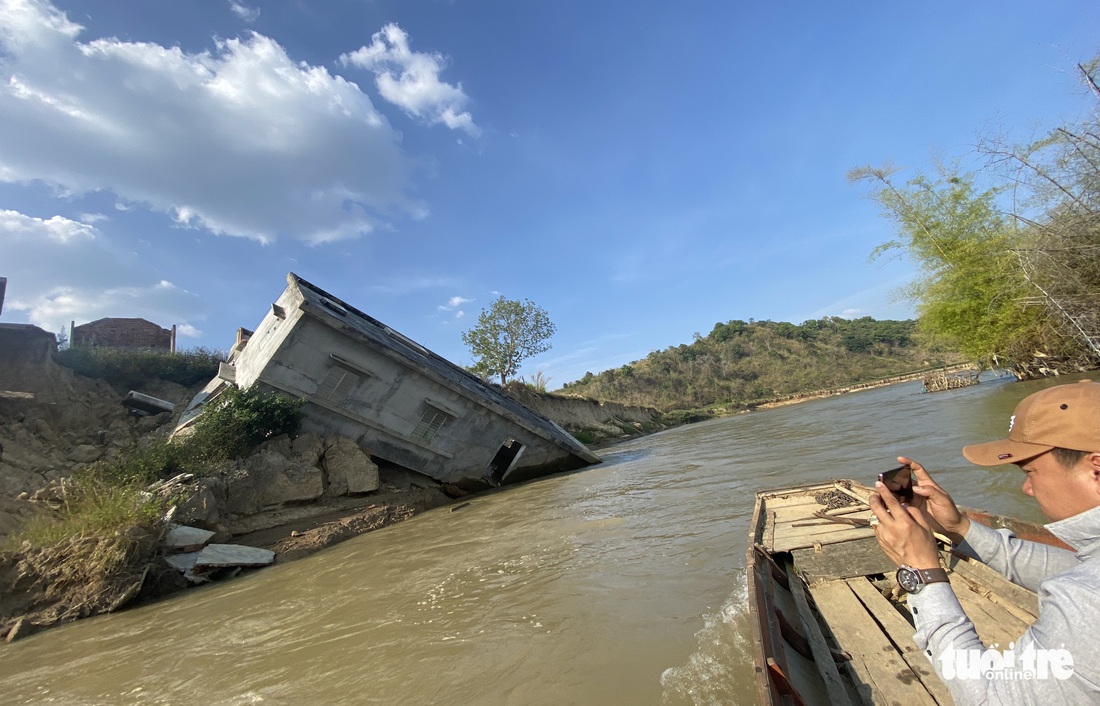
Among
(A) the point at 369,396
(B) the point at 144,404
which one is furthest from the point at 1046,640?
(B) the point at 144,404

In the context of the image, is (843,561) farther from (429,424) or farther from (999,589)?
(429,424)

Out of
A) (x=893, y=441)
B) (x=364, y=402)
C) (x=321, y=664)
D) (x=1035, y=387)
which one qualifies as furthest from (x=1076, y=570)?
(x=1035, y=387)

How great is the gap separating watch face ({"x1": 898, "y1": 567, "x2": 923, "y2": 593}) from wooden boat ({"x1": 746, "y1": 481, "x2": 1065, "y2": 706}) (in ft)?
3.61

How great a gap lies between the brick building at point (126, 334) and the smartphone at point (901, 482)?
28.7 m

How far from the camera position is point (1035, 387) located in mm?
18562

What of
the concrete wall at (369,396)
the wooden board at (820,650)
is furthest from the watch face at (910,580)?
the concrete wall at (369,396)

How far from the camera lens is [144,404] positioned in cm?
1777

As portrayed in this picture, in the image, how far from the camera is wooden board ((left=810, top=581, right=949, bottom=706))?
9.18 ft

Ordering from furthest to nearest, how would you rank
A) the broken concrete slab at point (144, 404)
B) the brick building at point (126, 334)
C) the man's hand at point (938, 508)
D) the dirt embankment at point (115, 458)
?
the brick building at point (126, 334), the broken concrete slab at point (144, 404), the dirt embankment at point (115, 458), the man's hand at point (938, 508)

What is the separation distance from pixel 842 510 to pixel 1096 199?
11.5 meters

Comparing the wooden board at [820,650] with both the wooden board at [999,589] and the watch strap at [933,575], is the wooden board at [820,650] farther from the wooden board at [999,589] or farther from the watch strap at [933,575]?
the watch strap at [933,575]

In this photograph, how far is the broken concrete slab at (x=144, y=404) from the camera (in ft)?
57.2

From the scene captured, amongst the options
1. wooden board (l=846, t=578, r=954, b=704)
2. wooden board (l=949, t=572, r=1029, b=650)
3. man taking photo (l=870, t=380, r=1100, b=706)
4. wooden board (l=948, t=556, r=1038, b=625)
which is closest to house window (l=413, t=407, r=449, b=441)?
wooden board (l=846, t=578, r=954, b=704)

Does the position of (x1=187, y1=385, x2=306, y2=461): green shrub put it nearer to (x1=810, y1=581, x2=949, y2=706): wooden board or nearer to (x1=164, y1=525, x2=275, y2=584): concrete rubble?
(x1=164, y1=525, x2=275, y2=584): concrete rubble
